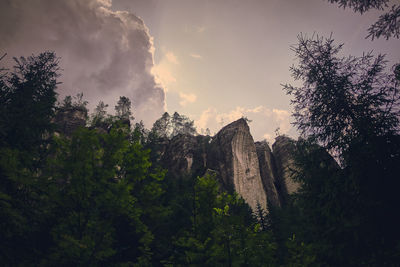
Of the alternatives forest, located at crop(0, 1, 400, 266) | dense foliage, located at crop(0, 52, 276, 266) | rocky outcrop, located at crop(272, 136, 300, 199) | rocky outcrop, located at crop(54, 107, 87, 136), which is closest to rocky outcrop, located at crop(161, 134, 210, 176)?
rocky outcrop, located at crop(272, 136, 300, 199)

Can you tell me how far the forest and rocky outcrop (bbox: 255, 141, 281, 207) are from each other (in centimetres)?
3602

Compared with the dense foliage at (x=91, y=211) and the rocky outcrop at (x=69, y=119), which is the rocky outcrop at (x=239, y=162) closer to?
the rocky outcrop at (x=69, y=119)

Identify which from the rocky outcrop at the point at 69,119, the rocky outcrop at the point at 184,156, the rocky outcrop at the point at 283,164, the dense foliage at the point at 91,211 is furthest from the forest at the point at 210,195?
the rocky outcrop at the point at 283,164

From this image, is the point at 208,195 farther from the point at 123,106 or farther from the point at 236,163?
the point at 123,106

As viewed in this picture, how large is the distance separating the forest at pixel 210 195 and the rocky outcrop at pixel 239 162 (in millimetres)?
29097

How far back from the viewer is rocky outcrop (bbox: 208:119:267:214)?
125ft

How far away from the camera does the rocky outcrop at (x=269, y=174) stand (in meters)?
42.3

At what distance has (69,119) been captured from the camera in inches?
1571

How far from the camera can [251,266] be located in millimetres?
6383

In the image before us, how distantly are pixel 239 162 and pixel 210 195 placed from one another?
1337 inches

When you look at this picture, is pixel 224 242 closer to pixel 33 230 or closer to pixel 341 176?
pixel 341 176

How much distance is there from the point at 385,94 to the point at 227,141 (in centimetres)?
3541

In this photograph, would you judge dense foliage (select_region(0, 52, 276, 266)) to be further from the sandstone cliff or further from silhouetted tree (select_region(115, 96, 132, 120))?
silhouetted tree (select_region(115, 96, 132, 120))

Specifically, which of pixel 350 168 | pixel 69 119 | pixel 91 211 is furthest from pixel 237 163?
pixel 69 119
